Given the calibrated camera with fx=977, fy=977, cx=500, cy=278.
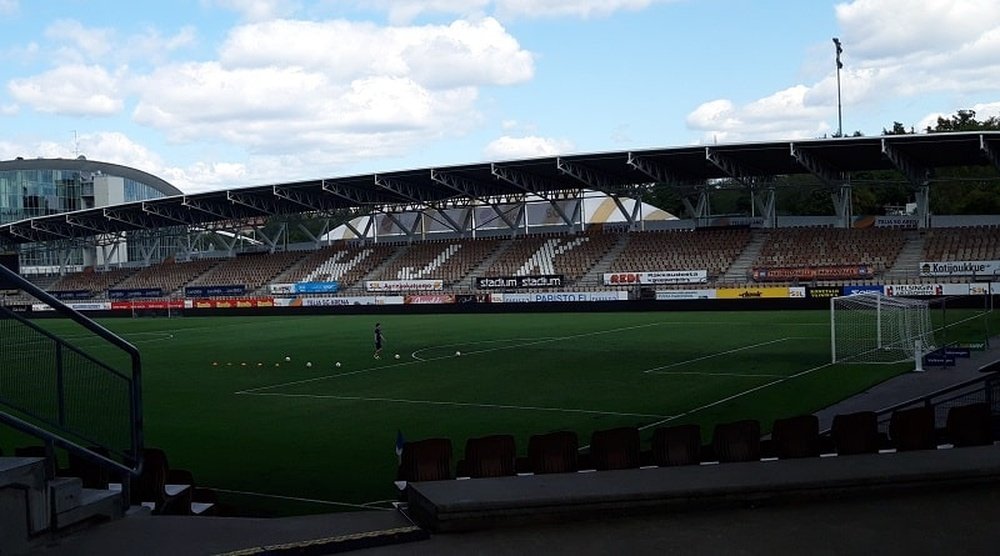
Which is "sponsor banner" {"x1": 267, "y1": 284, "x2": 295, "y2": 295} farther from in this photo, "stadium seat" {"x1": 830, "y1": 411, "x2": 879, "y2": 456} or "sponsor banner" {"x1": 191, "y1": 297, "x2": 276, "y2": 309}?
"stadium seat" {"x1": 830, "y1": 411, "x2": 879, "y2": 456}

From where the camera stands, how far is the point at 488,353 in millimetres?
36312

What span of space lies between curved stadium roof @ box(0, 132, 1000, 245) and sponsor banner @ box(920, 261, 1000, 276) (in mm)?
5782

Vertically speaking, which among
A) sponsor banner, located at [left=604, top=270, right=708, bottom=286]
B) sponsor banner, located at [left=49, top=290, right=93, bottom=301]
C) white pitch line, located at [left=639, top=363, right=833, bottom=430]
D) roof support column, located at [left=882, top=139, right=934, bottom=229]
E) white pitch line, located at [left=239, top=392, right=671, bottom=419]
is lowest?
white pitch line, located at [left=239, top=392, right=671, bottom=419]

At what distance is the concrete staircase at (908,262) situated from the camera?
55.8m

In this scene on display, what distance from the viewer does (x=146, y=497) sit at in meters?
9.87

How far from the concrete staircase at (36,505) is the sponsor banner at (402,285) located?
206 ft

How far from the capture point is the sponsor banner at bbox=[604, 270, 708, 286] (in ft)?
202

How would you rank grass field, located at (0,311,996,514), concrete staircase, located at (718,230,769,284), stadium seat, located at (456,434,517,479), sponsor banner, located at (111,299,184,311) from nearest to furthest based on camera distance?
stadium seat, located at (456,434,517,479)
grass field, located at (0,311,996,514)
concrete staircase, located at (718,230,769,284)
sponsor banner, located at (111,299,184,311)

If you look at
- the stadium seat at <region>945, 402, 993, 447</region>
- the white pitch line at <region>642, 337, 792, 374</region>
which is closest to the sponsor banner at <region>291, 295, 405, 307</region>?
the white pitch line at <region>642, 337, 792, 374</region>

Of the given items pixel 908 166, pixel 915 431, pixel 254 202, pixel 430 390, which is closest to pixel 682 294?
pixel 908 166

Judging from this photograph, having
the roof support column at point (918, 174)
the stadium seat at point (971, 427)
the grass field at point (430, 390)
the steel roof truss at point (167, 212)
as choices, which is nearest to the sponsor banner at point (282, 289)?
the steel roof truss at point (167, 212)

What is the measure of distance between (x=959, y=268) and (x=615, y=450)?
163 ft

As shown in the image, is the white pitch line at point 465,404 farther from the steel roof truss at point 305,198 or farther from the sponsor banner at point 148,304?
the sponsor banner at point 148,304

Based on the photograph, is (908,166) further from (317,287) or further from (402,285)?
(317,287)
